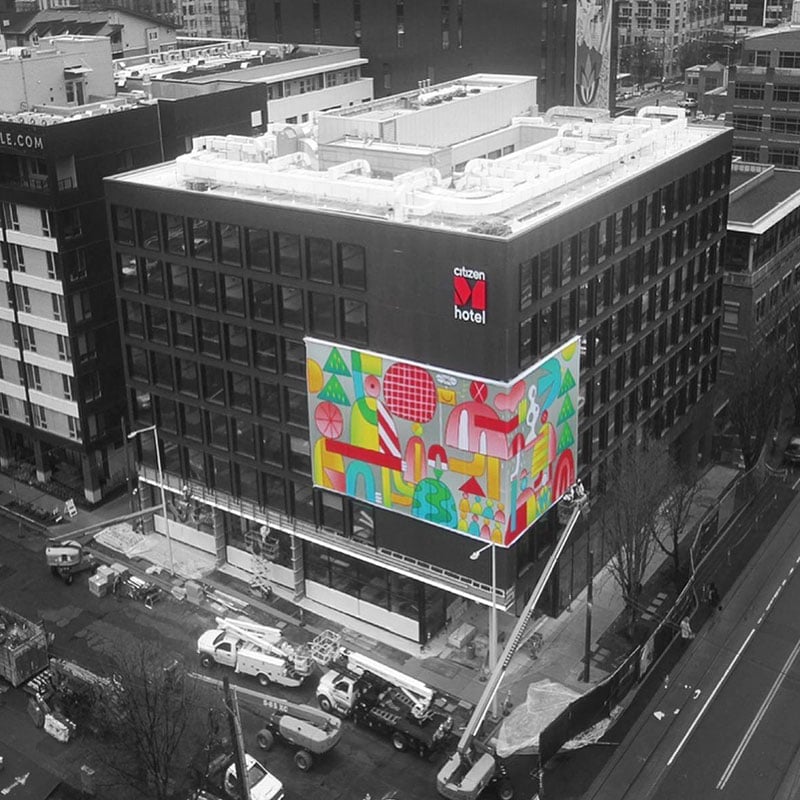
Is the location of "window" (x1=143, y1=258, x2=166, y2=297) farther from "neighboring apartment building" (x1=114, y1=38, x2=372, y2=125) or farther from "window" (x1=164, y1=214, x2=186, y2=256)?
"neighboring apartment building" (x1=114, y1=38, x2=372, y2=125)

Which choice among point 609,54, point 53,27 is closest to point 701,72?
point 609,54

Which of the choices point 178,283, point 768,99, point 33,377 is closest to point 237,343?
point 178,283

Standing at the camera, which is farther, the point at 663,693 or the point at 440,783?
the point at 663,693

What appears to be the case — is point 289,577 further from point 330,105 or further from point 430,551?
point 330,105

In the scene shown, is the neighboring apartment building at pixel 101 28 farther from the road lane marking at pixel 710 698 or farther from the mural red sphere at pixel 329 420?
the road lane marking at pixel 710 698

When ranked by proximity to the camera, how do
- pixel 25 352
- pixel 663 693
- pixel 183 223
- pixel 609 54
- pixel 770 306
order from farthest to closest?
pixel 609 54 < pixel 770 306 < pixel 25 352 < pixel 183 223 < pixel 663 693

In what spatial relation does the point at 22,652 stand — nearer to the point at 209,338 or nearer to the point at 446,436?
the point at 209,338

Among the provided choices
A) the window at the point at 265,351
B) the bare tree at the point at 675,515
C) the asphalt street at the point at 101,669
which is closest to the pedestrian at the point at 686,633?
the bare tree at the point at 675,515

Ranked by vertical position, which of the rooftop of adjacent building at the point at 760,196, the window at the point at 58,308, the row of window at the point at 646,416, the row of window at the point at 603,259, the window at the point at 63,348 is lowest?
the row of window at the point at 646,416
